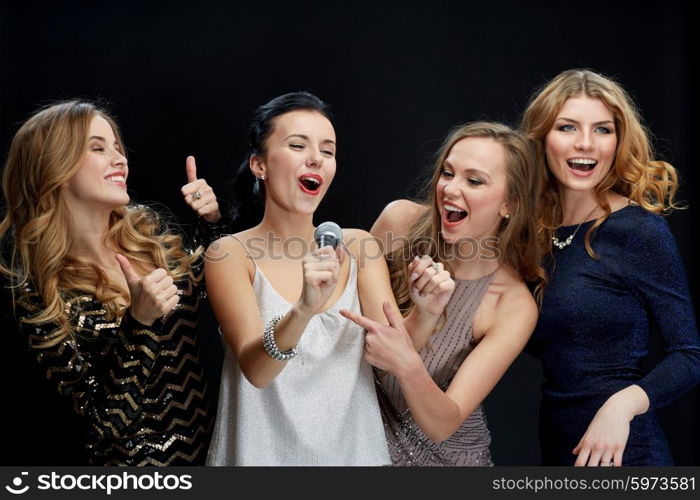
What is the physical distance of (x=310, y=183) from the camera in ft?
10.0

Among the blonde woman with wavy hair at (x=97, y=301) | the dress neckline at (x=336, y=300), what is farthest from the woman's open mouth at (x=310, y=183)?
the blonde woman with wavy hair at (x=97, y=301)

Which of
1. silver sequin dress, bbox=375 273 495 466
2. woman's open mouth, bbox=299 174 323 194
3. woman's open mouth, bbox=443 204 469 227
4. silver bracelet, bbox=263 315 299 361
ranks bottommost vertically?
silver sequin dress, bbox=375 273 495 466

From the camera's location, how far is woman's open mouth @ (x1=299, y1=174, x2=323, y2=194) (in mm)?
3035

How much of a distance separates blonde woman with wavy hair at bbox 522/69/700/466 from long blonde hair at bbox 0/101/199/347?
1.26m

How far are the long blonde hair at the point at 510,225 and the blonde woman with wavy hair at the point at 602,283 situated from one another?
0.11 meters

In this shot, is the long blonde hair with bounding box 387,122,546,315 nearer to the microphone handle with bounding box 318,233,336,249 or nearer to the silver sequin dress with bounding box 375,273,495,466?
the silver sequin dress with bounding box 375,273,495,466

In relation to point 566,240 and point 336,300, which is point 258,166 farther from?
point 566,240

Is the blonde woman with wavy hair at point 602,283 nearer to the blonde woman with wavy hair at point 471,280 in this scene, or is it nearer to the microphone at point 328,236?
the blonde woman with wavy hair at point 471,280

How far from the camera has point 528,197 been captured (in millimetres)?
3279

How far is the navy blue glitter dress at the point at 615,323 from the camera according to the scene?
3.24 metres

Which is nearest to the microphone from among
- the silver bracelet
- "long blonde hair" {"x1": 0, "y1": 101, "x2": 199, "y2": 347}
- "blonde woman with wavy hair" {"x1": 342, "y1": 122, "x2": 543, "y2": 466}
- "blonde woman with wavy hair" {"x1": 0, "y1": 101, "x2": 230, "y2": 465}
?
the silver bracelet

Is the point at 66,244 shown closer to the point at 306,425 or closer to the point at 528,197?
the point at 306,425

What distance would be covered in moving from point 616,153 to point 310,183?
1.10 m

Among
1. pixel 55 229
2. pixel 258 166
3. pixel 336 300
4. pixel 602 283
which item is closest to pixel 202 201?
pixel 258 166
